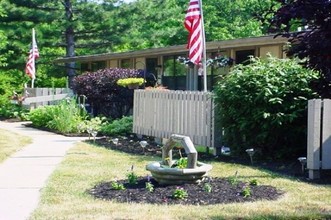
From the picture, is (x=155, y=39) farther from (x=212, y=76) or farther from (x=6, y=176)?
(x=6, y=176)

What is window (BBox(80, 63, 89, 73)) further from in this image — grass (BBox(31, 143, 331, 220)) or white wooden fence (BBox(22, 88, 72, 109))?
grass (BBox(31, 143, 331, 220))

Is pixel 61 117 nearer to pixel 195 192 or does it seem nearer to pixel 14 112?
pixel 14 112

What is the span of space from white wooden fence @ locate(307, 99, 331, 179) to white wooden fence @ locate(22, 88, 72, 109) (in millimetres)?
14790

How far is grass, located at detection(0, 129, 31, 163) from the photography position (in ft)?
37.0

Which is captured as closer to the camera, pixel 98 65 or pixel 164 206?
pixel 164 206

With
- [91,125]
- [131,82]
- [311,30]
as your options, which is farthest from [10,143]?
[311,30]

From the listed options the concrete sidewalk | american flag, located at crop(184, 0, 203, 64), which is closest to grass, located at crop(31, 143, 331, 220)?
the concrete sidewalk

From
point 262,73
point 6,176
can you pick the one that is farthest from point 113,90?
point 6,176

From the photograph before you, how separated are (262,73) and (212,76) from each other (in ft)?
29.3

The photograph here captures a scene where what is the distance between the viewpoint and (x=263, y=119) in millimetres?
9797

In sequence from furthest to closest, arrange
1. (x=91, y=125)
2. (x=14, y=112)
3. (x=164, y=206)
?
(x=14, y=112) → (x=91, y=125) → (x=164, y=206)

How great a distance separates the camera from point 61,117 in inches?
650

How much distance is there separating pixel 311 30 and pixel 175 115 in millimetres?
7130

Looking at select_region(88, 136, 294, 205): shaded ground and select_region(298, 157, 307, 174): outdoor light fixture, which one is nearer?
select_region(88, 136, 294, 205): shaded ground
